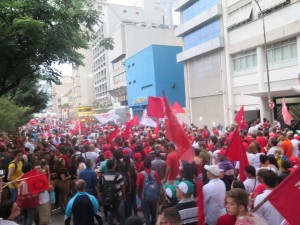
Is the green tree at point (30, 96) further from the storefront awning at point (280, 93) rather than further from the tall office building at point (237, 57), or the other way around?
the storefront awning at point (280, 93)

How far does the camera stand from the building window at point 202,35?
32.1 meters

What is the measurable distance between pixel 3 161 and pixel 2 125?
11.5m

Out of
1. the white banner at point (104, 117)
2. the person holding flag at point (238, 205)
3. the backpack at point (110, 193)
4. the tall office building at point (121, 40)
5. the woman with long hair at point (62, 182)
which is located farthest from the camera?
the tall office building at point (121, 40)

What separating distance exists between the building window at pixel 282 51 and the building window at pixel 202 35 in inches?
302

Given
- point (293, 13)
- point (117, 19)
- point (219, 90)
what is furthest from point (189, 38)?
point (117, 19)

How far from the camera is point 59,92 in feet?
555

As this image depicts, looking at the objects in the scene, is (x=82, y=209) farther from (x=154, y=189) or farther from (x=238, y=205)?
(x=238, y=205)

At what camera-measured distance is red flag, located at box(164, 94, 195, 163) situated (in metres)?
3.95

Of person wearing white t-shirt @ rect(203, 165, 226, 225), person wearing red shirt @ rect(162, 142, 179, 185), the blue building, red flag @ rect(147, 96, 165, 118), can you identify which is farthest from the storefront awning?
the blue building

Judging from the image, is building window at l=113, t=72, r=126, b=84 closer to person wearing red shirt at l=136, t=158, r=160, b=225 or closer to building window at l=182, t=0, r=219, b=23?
building window at l=182, t=0, r=219, b=23

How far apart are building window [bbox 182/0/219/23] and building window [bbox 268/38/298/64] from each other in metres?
9.18

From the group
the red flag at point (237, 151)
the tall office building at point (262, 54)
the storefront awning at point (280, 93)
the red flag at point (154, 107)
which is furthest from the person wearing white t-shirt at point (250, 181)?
the storefront awning at point (280, 93)

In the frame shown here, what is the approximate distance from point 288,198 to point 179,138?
1458 mm

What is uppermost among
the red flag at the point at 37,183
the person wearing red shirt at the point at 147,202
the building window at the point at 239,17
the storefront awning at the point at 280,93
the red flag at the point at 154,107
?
the building window at the point at 239,17
